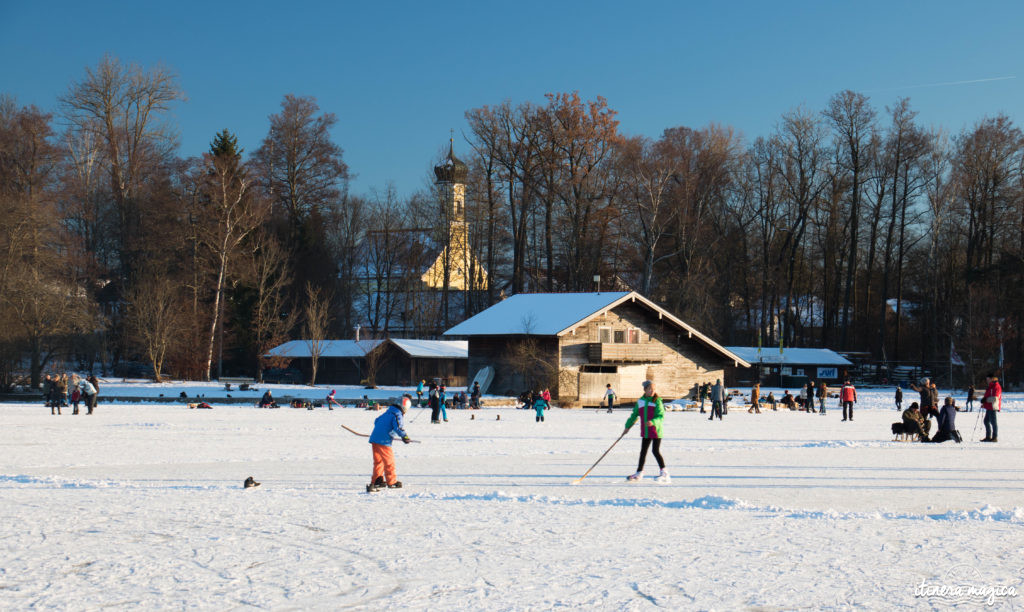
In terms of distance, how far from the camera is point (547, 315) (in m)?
44.3

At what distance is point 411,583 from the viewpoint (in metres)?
7.06

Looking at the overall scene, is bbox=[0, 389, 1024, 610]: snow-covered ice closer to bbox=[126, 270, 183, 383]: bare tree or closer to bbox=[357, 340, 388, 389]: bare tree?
bbox=[126, 270, 183, 383]: bare tree

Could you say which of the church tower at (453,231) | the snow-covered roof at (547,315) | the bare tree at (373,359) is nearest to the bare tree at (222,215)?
the bare tree at (373,359)

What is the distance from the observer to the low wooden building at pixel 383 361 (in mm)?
51688

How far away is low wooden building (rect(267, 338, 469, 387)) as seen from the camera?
51688mm

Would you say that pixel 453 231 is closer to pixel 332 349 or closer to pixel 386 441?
pixel 332 349

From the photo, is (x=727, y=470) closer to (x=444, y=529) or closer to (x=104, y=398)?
(x=444, y=529)

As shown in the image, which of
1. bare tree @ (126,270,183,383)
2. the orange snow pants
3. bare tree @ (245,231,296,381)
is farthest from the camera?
bare tree @ (245,231,296,381)

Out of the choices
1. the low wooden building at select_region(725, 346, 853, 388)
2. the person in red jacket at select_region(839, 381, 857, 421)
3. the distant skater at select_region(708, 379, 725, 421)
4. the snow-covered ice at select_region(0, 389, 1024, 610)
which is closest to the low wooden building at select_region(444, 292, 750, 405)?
the distant skater at select_region(708, 379, 725, 421)

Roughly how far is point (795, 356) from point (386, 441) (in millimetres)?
51856

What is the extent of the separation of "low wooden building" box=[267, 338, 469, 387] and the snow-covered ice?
108 feet

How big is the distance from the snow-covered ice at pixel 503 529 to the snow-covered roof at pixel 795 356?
41.3 metres

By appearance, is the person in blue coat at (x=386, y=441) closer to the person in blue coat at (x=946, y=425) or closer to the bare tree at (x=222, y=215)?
the person in blue coat at (x=946, y=425)

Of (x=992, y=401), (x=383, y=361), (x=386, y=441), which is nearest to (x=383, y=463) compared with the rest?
(x=386, y=441)
